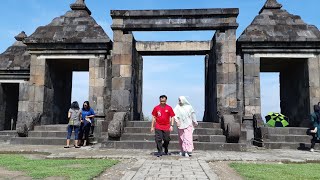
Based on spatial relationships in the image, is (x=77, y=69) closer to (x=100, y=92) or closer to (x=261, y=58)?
(x=100, y=92)

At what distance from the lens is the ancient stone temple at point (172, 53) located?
1155 cm

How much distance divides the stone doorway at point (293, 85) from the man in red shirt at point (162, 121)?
7999 mm

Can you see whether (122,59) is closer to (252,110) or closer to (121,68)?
(121,68)

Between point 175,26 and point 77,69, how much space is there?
292 inches

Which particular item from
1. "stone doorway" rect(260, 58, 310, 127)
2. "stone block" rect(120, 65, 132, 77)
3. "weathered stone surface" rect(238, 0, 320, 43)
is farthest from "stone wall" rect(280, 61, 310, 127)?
"stone block" rect(120, 65, 132, 77)

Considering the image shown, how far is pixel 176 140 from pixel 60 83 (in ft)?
27.9

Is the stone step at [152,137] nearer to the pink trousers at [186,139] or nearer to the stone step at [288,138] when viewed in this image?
the pink trousers at [186,139]

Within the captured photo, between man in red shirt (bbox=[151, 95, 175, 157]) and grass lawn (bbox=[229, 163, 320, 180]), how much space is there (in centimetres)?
211

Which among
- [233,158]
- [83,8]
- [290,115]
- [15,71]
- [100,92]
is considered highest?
[83,8]

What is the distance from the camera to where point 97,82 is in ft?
46.2

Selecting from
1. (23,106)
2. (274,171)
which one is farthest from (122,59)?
(274,171)

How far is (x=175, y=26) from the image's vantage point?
12.7 m

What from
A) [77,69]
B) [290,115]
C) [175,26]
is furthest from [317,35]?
[77,69]

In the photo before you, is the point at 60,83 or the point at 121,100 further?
the point at 60,83
